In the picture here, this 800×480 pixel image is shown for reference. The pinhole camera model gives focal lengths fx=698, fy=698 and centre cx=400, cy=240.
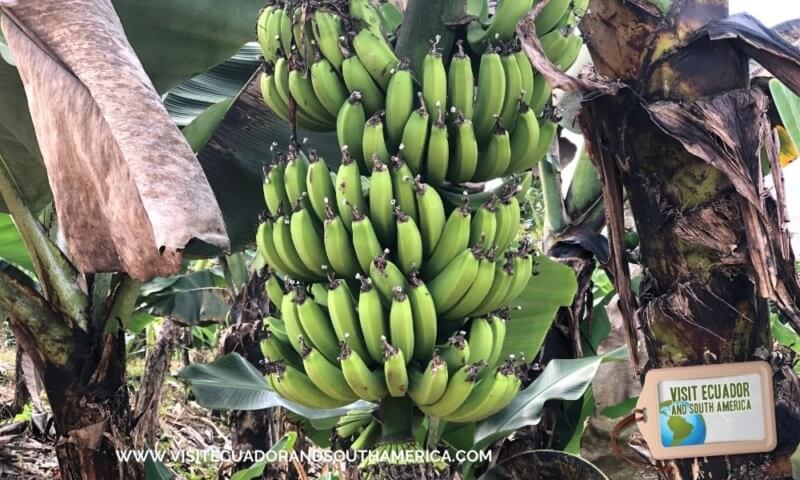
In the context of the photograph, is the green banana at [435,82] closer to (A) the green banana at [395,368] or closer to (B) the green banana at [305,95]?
(B) the green banana at [305,95]

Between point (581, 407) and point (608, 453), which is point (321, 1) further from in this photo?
point (608, 453)

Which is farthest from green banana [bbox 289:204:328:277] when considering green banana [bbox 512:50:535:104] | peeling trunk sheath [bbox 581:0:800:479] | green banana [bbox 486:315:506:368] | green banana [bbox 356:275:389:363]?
peeling trunk sheath [bbox 581:0:800:479]

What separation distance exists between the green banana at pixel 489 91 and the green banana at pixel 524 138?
0.05 metres

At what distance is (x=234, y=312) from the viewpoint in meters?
2.57

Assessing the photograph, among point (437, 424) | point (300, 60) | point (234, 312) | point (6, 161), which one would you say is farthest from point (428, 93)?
point (234, 312)

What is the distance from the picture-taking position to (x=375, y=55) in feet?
4.09

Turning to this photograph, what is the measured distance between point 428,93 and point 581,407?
113cm

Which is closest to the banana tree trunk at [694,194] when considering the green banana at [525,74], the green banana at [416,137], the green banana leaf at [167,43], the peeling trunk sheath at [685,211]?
the peeling trunk sheath at [685,211]

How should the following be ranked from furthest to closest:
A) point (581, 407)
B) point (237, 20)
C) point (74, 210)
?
point (581, 407)
point (237, 20)
point (74, 210)

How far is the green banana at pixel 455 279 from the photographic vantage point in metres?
1.16

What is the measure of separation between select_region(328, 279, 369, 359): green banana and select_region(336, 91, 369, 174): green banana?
0.25 metres

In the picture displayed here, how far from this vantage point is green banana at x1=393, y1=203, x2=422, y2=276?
1.15 metres

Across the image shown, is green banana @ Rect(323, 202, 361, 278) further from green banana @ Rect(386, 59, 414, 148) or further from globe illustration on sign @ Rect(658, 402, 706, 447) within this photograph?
globe illustration on sign @ Rect(658, 402, 706, 447)

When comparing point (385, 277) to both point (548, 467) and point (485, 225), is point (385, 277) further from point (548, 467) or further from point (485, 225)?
point (548, 467)
